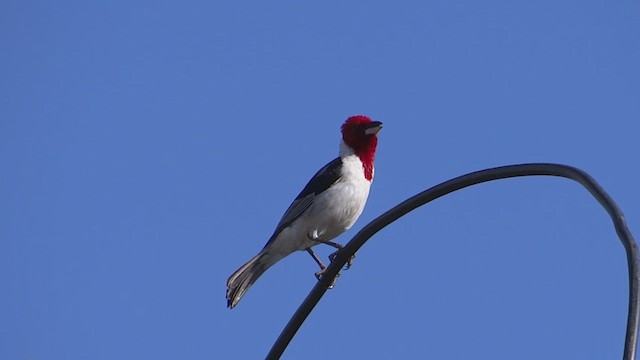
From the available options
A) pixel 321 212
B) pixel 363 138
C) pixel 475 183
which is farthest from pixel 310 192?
pixel 475 183

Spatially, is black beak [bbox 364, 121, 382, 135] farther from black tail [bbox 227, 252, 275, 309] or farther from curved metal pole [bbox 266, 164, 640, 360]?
curved metal pole [bbox 266, 164, 640, 360]

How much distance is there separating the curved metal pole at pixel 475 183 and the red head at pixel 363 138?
13.4 ft

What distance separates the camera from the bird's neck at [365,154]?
912 centimetres

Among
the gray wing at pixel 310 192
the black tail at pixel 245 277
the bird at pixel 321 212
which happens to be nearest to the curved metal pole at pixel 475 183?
the black tail at pixel 245 277

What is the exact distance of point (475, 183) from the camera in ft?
15.7

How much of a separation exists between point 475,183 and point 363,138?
15.2 feet

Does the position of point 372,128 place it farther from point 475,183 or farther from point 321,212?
point 475,183

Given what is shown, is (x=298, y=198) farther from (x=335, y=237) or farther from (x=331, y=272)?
(x=331, y=272)

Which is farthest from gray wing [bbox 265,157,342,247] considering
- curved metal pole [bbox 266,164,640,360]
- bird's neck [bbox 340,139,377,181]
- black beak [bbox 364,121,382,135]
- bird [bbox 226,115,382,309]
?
curved metal pole [bbox 266,164,640,360]

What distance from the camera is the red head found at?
364 inches

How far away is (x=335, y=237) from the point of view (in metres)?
8.95

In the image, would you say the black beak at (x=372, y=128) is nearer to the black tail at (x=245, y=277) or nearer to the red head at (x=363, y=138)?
the red head at (x=363, y=138)

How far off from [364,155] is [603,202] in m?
5.30

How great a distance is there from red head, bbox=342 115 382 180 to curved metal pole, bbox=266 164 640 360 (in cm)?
408
